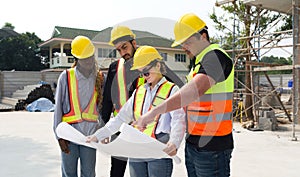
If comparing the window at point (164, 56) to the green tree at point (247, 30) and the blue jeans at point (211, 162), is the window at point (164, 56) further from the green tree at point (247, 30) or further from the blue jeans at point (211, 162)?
the green tree at point (247, 30)

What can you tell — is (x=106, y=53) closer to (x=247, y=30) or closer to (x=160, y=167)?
(x=160, y=167)

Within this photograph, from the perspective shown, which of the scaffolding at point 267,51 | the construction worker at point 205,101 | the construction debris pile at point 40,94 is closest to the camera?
the construction worker at point 205,101

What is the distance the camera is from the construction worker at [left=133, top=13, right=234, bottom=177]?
1.35 m

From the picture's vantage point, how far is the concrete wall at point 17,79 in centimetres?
1585

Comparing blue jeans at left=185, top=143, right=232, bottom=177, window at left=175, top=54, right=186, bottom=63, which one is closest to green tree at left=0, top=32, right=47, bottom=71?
window at left=175, top=54, right=186, bottom=63

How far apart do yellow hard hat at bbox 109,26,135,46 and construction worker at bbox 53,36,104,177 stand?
0.24 m

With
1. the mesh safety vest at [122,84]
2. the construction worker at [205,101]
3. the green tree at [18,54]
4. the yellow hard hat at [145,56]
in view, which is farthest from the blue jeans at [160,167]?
the green tree at [18,54]

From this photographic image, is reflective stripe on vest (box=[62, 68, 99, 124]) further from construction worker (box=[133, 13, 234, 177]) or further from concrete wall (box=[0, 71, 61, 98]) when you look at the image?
concrete wall (box=[0, 71, 61, 98])

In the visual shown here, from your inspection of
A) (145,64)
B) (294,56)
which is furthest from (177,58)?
(294,56)

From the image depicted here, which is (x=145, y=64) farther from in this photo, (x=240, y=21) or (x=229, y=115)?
(x=240, y=21)

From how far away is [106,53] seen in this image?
6.82 feet

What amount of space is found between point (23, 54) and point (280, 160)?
70.7 ft

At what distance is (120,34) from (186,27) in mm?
597

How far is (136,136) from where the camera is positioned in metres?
1.49
